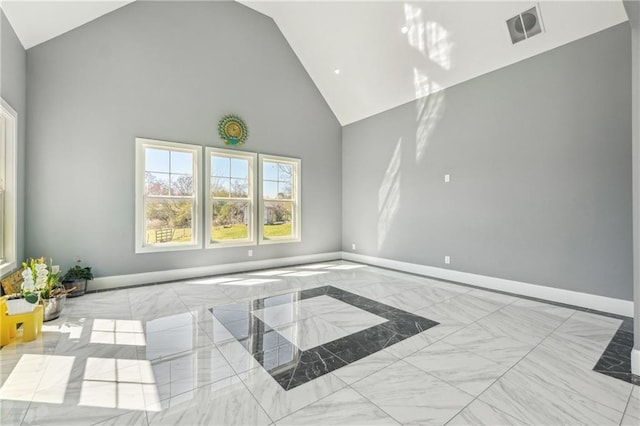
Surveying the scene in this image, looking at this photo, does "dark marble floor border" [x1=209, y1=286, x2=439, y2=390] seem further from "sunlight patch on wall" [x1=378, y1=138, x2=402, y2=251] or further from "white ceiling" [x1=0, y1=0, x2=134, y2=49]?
"white ceiling" [x1=0, y1=0, x2=134, y2=49]

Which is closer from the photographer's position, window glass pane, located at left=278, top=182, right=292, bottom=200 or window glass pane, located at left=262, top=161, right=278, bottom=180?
window glass pane, located at left=262, top=161, right=278, bottom=180

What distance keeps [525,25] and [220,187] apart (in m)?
5.02

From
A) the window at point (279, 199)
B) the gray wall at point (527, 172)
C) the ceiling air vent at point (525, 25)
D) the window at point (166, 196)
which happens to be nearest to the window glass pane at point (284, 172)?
the window at point (279, 199)

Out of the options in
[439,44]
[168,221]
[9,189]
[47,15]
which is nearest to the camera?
[9,189]

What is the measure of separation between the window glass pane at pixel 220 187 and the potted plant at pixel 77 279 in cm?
210

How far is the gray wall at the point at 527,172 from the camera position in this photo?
10.2ft

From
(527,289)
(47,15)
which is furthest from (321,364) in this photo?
(47,15)

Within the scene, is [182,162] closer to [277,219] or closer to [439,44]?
A: [277,219]

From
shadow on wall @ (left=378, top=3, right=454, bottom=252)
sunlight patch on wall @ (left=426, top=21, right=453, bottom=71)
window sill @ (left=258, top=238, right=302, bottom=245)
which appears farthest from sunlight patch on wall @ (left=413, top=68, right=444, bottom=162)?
window sill @ (left=258, top=238, right=302, bottom=245)

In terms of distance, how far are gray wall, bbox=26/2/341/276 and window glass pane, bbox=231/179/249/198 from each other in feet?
2.15

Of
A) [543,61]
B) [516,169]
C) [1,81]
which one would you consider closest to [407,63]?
[543,61]

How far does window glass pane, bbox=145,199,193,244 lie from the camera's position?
444 centimetres

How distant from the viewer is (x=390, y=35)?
14.6 feet

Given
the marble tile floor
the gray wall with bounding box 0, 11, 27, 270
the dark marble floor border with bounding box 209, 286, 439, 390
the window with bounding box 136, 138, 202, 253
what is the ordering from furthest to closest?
the window with bounding box 136, 138, 202, 253
the gray wall with bounding box 0, 11, 27, 270
the dark marble floor border with bounding box 209, 286, 439, 390
the marble tile floor
